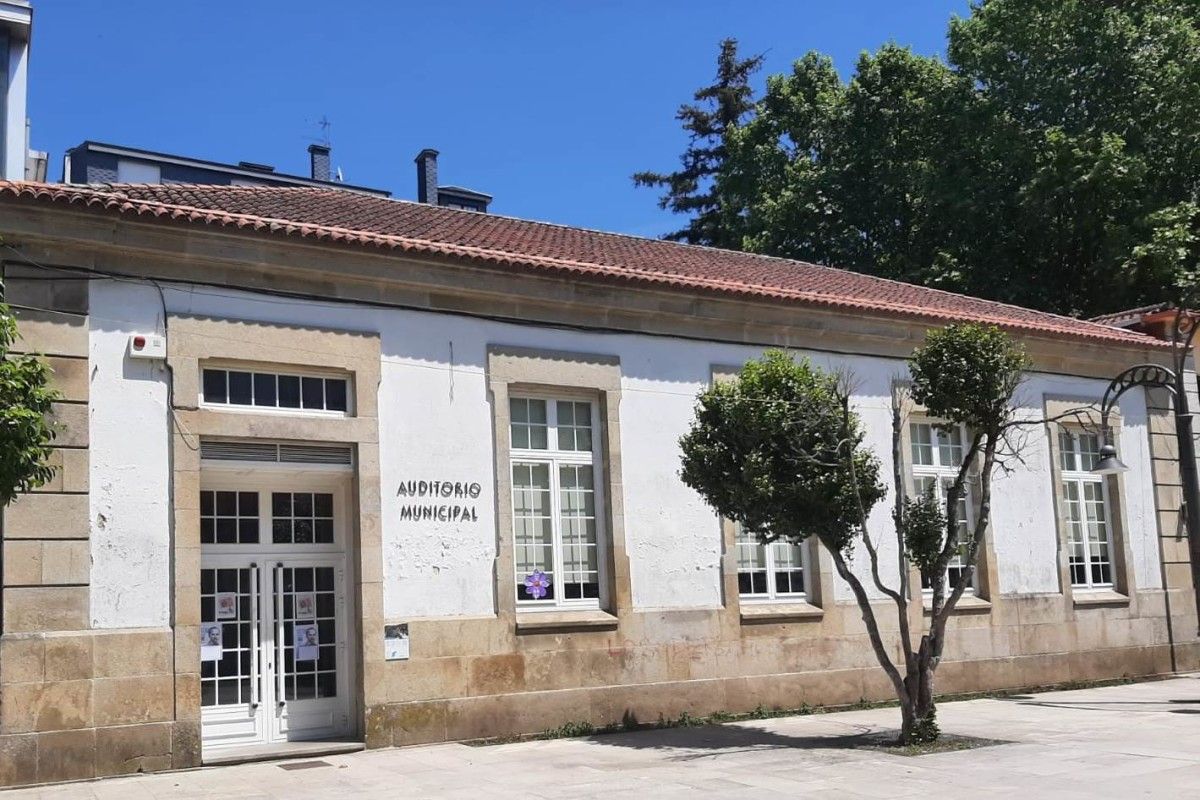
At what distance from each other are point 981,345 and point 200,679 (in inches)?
313

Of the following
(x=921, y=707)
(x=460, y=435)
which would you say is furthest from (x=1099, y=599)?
(x=460, y=435)

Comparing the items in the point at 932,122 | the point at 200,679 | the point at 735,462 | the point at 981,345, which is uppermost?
the point at 932,122

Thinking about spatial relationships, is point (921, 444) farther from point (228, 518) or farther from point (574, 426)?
point (228, 518)

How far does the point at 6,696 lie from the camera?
1019 cm

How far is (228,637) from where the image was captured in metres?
11.9

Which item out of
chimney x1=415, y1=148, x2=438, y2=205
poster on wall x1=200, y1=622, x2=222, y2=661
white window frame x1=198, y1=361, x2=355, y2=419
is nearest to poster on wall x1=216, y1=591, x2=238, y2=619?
poster on wall x1=200, y1=622, x2=222, y2=661

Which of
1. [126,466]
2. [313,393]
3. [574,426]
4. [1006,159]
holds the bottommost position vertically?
[126,466]

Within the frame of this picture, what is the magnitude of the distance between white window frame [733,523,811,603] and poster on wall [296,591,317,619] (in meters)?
5.08

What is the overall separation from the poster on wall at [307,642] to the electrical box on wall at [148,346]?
3.03 m

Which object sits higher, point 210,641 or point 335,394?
point 335,394

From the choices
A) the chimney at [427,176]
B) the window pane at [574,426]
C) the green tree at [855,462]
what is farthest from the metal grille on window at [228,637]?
the chimney at [427,176]

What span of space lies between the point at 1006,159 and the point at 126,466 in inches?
839

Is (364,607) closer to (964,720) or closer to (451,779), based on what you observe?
(451,779)

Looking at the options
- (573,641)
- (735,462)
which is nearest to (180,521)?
(573,641)
